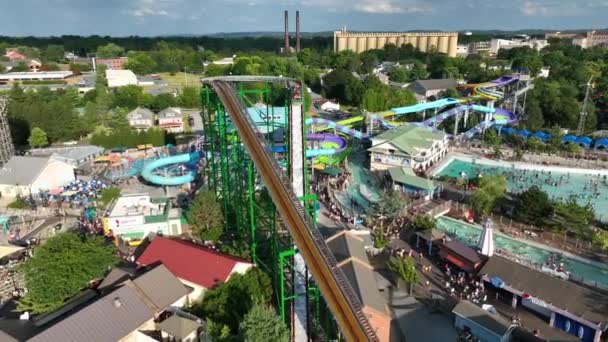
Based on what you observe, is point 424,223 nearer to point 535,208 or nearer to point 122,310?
point 535,208

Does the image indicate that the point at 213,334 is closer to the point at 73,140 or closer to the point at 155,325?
the point at 155,325

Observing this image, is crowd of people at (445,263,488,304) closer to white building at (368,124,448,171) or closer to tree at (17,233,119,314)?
tree at (17,233,119,314)

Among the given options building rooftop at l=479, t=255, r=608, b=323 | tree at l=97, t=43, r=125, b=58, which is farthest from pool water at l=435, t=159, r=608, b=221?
tree at l=97, t=43, r=125, b=58

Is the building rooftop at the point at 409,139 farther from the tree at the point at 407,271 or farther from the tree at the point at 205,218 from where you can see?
the tree at the point at 205,218

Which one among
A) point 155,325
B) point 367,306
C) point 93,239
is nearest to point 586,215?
point 367,306

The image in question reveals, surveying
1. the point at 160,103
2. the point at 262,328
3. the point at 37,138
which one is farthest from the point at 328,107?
the point at 262,328
